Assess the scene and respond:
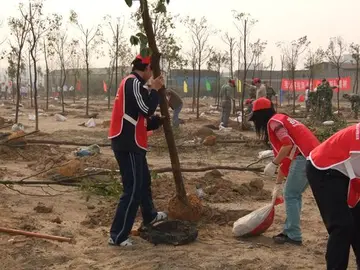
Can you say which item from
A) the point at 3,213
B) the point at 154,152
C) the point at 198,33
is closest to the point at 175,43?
the point at 198,33

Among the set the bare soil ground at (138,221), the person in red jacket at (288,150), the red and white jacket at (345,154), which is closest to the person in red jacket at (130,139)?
the bare soil ground at (138,221)

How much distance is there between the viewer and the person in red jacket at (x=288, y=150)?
4.30 m

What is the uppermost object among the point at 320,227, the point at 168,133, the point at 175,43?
the point at 175,43

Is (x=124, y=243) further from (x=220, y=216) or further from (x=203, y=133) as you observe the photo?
(x=203, y=133)

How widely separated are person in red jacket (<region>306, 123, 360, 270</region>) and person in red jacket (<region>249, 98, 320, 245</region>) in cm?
121

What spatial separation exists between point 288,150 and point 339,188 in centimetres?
137

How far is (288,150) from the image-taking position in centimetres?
432

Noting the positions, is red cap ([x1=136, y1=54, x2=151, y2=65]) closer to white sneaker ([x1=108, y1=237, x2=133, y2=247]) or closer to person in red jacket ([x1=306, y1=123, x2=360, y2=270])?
white sneaker ([x1=108, y1=237, x2=133, y2=247])

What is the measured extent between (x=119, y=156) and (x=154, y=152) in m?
6.24

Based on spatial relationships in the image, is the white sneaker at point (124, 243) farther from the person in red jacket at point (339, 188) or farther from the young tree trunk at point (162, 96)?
the person in red jacket at point (339, 188)

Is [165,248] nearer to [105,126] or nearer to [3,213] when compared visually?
[3,213]

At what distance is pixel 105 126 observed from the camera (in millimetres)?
16469

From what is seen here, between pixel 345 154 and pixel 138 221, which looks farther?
pixel 138 221

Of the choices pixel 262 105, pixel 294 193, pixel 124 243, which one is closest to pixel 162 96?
pixel 262 105
